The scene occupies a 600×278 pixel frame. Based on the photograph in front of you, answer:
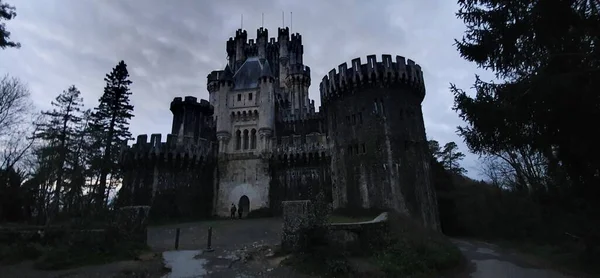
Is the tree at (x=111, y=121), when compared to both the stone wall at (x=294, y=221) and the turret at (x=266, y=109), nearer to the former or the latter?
the turret at (x=266, y=109)

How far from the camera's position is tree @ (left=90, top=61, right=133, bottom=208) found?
99.0 feet

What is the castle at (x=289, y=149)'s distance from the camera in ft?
83.3

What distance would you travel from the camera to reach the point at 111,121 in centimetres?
3397

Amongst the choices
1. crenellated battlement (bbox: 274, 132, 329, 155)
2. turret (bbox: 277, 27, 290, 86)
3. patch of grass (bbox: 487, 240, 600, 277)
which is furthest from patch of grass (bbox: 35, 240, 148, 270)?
turret (bbox: 277, 27, 290, 86)

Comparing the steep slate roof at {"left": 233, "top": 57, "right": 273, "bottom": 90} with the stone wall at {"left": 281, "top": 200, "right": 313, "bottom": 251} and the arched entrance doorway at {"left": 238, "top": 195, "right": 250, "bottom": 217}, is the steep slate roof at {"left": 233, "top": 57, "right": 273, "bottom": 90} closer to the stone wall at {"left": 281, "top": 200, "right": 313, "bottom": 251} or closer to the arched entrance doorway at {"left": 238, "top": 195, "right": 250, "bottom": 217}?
the arched entrance doorway at {"left": 238, "top": 195, "right": 250, "bottom": 217}

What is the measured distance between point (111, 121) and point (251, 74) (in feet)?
53.7

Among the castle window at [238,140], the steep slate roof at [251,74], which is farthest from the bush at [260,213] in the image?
the steep slate roof at [251,74]

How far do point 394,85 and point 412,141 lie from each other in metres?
5.03

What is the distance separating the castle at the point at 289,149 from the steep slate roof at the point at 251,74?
5.8 inches

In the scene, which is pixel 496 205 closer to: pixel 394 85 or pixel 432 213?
pixel 432 213

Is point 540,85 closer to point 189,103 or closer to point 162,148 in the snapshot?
point 162,148

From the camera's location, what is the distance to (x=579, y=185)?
525 inches

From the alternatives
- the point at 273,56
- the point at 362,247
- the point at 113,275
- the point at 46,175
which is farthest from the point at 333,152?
the point at 273,56

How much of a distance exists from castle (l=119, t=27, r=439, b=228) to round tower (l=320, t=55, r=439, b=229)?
83mm
